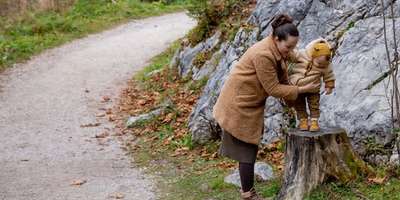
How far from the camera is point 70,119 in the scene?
Answer: 1166 cm

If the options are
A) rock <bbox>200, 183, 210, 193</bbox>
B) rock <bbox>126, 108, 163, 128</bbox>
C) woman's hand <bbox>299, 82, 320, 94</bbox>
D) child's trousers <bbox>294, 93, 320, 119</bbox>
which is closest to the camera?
woman's hand <bbox>299, 82, 320, 94</bbox>

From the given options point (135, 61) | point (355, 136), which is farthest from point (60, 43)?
point (355, 136)

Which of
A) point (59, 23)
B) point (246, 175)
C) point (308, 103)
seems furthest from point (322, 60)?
point (59, 23)

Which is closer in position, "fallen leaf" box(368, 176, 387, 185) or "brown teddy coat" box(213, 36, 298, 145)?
"brown teddy coat" box(213, 36, 298, 145)

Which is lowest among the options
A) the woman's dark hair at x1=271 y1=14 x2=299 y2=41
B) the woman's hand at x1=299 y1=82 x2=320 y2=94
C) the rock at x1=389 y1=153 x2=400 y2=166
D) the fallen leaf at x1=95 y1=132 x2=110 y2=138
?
the fallen leaf at x1=95 y1=132 x2=110 y2=138

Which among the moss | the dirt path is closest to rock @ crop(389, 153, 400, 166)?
the dirt path

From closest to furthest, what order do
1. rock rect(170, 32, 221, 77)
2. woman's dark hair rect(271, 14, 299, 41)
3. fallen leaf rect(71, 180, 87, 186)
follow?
woman's dark hair rect(271, 14, 299, 41) → fallen leaf rect(71, 180, 87, 186) → rock rect(170, 32, 221, 77)

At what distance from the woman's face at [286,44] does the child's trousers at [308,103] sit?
44cm

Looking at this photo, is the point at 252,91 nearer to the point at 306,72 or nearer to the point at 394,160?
the point at 306,72

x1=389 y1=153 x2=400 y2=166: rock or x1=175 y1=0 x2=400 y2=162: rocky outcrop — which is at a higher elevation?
x1=175 y1=0 x2=400 y2=162: rocky outcrop

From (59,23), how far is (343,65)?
1493cm

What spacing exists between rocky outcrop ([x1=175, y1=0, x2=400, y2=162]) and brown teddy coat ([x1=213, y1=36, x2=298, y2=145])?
1.45 m

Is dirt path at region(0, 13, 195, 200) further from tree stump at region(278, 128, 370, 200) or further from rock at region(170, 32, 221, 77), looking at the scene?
tree stump at region(278, 128, 370, 200)

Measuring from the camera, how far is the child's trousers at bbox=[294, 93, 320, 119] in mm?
5676
